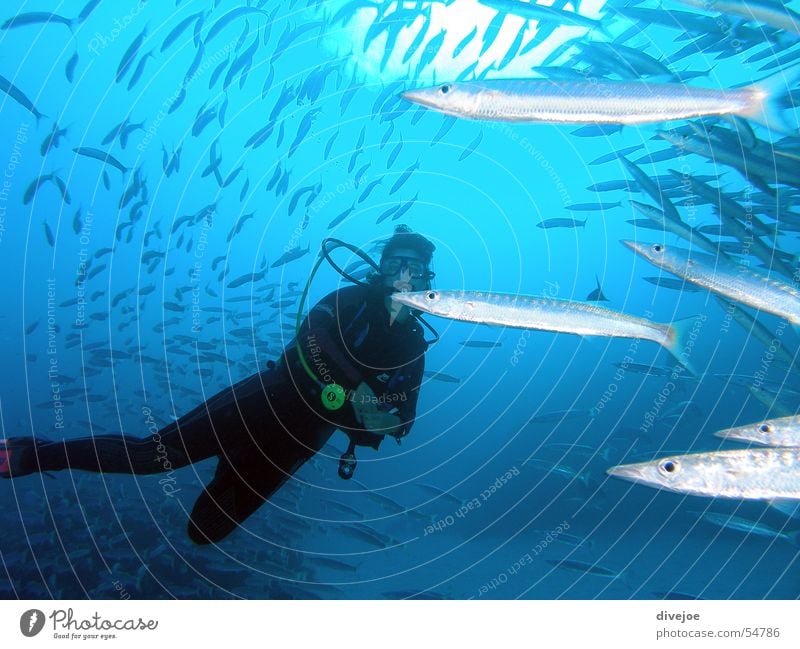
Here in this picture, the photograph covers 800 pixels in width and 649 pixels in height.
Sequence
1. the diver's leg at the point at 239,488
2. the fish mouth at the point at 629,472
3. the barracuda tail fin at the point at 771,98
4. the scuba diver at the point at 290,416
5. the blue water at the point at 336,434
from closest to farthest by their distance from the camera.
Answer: the fish mouth at the point at 629,472 < the barracuda tail fin at the point at 771,98 < the scuba diver at the point at 290,416 < the diver's leg at the point at 239,488 < the blue water at the point at 336,434

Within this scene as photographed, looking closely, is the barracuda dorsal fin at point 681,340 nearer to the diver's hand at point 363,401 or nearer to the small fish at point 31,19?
the diver's hand at point 363,401

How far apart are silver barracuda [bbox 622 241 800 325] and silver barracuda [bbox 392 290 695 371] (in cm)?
46

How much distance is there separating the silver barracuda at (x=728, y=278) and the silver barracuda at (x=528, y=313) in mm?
462

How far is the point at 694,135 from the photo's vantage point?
3.85 metres

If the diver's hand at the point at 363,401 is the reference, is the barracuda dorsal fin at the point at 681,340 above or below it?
above

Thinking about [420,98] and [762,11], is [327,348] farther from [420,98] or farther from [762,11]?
[762,11]

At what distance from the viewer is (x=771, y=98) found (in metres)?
2.86

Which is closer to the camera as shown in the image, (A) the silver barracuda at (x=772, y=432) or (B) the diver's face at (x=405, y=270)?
(A) the silver barracuda at (x=772, y=432)

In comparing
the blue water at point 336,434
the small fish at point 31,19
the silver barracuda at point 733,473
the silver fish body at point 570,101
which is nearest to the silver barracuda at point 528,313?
the blue water at point 336,434

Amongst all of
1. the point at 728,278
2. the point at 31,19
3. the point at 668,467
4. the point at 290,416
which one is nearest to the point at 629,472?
the point at 668,467

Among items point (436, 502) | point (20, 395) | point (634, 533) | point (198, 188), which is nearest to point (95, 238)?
point (198, 188)

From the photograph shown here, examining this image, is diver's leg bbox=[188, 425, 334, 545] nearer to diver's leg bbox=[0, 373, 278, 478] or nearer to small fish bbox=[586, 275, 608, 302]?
diver's leg bbox=[0, 373, 278, 478]

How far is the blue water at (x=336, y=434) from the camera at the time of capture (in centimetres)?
791
